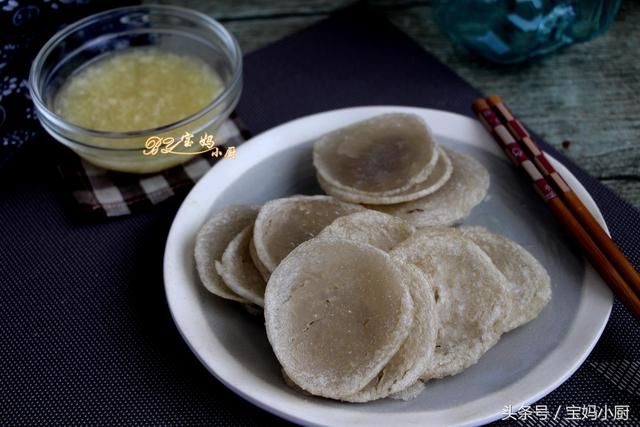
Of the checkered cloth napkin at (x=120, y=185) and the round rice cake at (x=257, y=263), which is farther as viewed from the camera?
the checkered cloth napkin at (x=120, y=185)

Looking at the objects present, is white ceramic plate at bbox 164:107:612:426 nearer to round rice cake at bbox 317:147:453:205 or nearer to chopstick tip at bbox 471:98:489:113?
chopstick tip at bbox 471:98:489:113

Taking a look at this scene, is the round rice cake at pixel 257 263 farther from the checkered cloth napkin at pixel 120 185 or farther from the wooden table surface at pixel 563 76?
the wooden table surface at pixel 563 76

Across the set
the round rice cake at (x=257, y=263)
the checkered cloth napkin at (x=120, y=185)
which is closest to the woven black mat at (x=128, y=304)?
the checkered cloth napkin at (x=120, y=185)

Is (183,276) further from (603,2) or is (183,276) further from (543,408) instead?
(603,2)

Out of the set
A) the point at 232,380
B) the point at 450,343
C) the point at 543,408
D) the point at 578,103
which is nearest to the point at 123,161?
the point at 232,380

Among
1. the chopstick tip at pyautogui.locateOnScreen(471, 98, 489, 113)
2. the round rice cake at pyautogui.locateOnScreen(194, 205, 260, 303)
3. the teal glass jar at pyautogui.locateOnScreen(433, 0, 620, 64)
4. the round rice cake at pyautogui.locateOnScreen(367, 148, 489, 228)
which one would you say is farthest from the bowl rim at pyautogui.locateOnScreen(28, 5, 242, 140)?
the teal glass jar at pyautogui.locateOnScreen(433, 0, 620, 64)

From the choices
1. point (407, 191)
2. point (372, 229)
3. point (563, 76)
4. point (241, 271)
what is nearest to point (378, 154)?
point (407, 191)

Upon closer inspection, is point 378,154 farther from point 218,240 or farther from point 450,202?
point 218,240
